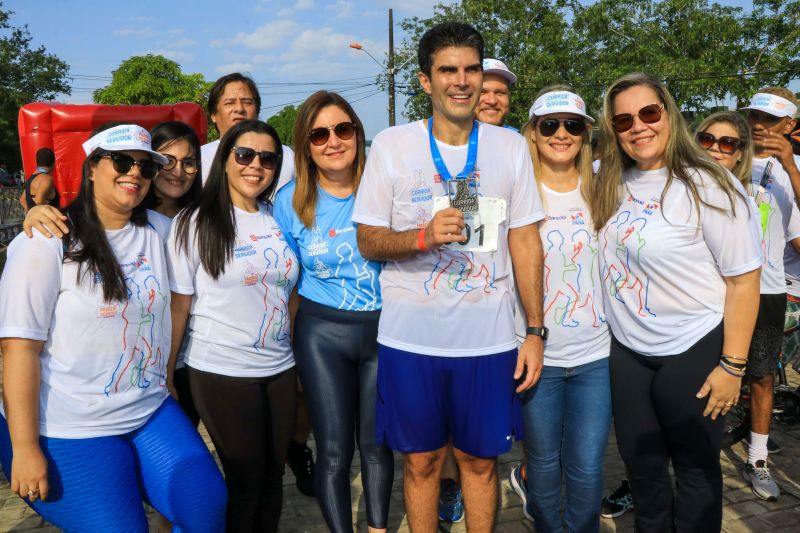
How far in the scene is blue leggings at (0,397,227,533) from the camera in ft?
7.68

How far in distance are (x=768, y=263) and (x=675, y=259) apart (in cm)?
189

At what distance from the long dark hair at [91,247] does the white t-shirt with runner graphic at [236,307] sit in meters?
0.44

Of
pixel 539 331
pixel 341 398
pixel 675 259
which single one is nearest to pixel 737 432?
pixel 675 259

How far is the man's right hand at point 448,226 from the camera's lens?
2.37 metres

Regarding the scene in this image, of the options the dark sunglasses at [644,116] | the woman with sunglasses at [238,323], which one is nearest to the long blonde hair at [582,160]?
the dark sunglasses at [644,116]

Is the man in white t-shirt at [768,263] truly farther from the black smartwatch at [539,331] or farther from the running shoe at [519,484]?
the black smartwatch at [539,331]

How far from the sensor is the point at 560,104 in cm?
293

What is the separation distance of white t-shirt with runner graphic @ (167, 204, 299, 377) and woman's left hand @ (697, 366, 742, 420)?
1951mm

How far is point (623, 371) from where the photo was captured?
2.88 metres

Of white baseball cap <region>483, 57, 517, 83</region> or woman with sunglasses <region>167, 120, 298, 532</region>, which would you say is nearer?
woman with sunglasses <region>167, 120, 298, 532</region>

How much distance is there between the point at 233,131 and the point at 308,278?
0.85m

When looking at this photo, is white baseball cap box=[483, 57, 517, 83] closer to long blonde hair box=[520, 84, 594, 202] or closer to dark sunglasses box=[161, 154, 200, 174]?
long blonde hair box=[520, 84, 594, 202]

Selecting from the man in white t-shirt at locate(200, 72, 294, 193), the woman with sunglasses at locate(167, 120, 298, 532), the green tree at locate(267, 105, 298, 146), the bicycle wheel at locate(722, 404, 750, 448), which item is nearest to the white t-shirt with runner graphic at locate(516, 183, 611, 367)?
the woman with sunglasses at locate(167, 120, 298, 532)

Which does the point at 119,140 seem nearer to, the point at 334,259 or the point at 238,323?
the point at 238,323
